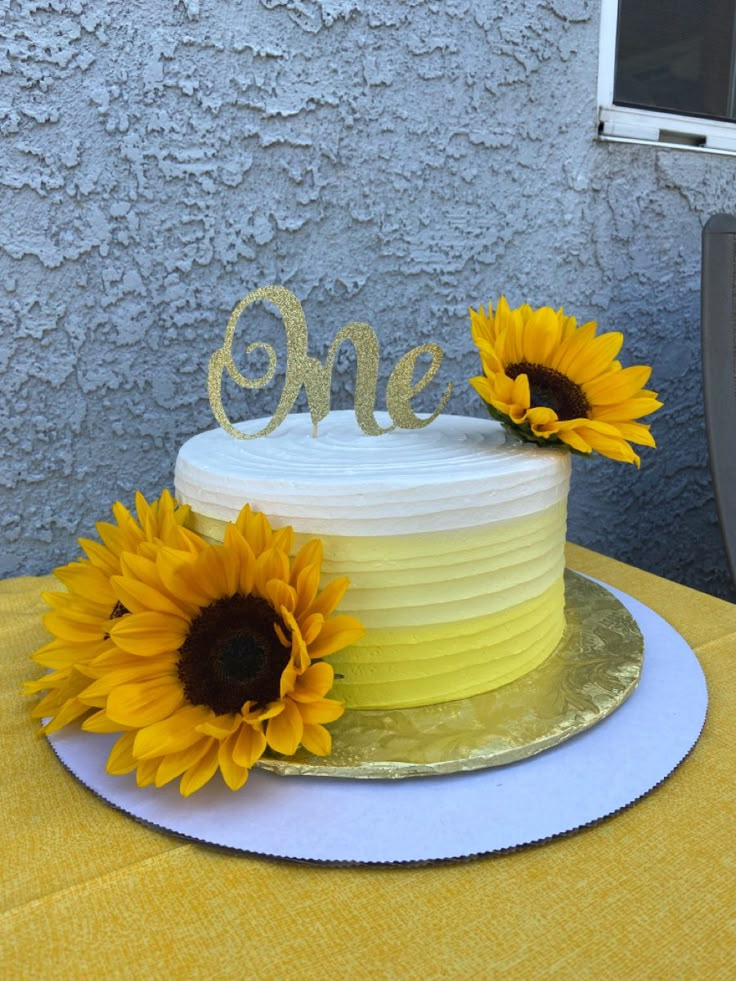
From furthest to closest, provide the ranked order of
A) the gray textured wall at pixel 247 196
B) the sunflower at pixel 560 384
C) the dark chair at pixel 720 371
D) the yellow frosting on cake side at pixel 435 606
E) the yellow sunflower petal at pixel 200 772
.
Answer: the dark chair at pixel 720 371
the gray textured wall at pixel 247 196
the sunflower at pixel 560 384
the yellow frosting on cake side at pixel 435 606
the yellow sunflower petal at pixel 200 772

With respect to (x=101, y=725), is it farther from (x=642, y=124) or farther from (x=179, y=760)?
(x=642, y=124)

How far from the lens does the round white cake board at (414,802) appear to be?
570mm

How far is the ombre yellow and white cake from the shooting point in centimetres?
69

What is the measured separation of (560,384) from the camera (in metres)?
0.84

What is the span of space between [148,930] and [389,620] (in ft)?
1.01

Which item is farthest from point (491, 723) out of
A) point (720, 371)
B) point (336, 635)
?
point (720, 371)

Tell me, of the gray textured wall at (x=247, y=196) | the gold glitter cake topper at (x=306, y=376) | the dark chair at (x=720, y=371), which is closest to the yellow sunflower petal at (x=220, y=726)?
the gold glitter cake topper at (x=306, y=376)

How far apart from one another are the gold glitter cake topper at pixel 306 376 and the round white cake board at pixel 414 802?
397 millimetres

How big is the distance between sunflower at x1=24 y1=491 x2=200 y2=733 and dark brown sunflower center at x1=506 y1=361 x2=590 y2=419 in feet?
1.32

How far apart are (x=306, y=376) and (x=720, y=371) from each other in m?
0.83

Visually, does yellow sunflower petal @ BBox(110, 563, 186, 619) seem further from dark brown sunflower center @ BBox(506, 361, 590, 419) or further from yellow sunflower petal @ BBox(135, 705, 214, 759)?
dark brown sunflower center @ BBox(506, 361, 590, 419)

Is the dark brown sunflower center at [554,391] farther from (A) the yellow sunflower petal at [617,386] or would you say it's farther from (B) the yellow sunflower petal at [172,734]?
(B) the yellow sunflower petal at [172,734]

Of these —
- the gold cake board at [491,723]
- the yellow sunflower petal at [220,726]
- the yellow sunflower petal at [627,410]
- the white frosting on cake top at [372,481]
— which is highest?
the yellow sunflower petal at [627,410]

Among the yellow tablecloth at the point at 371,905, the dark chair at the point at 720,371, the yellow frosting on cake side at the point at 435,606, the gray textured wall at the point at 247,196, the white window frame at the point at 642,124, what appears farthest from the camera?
the white window frame at the point at 642,124
